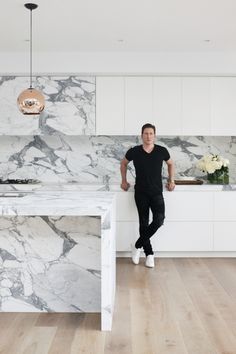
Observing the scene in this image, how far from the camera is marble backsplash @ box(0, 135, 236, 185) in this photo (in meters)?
6.26

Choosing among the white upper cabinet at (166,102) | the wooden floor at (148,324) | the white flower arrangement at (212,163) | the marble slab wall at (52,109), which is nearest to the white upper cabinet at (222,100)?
the white upper cabinet at (166,102)

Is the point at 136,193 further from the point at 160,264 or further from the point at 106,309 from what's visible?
the point at 106,309

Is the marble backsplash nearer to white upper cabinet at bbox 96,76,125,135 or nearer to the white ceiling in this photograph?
white upper cabinet at bbox 96,76,125,135

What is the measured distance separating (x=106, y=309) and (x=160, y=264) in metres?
2.09

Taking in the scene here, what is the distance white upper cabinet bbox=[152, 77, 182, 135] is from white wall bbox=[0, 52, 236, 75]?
0.64 ft

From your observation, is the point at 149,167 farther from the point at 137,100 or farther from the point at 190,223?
the point at 137,100

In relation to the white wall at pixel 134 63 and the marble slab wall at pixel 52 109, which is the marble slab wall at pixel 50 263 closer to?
the marble slab wall at pixel 52 109

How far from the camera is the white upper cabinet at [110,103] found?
5840 mm

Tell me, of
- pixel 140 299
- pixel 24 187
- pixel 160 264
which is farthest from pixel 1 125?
pixel 140 299

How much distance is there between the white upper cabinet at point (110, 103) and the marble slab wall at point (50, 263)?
2.49 metres

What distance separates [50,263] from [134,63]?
117 inches

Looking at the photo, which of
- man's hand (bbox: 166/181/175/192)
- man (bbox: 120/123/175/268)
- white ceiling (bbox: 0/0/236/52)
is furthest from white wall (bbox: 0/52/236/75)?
man's hand (bbox: 166/181/175/192)

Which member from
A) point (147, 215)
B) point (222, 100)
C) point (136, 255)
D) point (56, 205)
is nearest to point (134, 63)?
point (222, 100)

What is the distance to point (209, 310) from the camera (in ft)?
12.1
